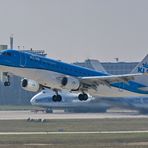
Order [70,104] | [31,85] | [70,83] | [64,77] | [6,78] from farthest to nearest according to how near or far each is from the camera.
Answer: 1. [70,104]
2. [31,85]
3. [70,83]
4. [64,77]
5. [6,78]

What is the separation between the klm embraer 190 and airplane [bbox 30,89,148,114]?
47349 millimetres

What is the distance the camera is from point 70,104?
18662 cm

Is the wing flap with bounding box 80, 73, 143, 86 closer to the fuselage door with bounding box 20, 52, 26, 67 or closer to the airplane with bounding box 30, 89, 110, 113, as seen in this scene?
the fuselage door with bounding box 20, 52, 26, 67

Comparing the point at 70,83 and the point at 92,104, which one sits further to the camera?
the point at 92,104

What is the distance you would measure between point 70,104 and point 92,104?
47.6 ft

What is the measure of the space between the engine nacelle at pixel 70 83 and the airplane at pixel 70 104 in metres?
64.6

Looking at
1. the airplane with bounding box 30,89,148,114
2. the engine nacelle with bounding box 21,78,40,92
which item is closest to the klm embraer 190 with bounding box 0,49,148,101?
the engine nacelle with bounding box 21,78,40,92

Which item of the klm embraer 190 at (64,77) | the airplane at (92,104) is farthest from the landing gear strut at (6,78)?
the airplane at (92,104)

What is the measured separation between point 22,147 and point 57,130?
102ft

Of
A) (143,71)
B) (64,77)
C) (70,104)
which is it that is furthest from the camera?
(70,104)

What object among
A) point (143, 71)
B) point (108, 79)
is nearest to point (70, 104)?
point (143, 71)

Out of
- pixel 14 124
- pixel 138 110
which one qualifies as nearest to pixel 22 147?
pixel 14 124

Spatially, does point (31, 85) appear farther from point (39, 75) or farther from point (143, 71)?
point (143, 71)

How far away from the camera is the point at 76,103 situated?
183m
